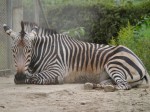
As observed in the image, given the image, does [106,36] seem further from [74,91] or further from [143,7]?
[74,91]

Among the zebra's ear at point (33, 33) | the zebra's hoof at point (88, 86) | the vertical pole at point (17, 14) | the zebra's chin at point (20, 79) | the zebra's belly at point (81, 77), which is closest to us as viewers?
the zebra's hoof at point (88, 86)

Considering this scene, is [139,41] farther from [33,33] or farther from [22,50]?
[22,50]

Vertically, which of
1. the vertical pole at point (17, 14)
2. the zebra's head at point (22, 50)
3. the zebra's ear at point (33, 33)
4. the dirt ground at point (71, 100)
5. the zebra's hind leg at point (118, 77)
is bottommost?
the dirt ground at point (71, 100)

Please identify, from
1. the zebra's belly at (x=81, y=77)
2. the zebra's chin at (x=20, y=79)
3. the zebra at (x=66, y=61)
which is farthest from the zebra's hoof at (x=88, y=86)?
the zebra's chin at (x=20, y=79)

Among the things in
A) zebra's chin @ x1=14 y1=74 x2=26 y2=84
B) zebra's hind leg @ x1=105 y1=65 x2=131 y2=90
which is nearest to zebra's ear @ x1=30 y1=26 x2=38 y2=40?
zebra's chin @ x1=14 y1=74 x2=26 y2=84

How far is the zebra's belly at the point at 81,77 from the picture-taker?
10359 millimetres

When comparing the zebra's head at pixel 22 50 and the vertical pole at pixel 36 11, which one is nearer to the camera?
the zebra's head at pixel 22 50

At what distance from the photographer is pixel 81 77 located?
34.3 feet

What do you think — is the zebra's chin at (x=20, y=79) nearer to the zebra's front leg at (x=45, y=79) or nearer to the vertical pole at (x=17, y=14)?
the zebra's front leg at (x=45, y=79)

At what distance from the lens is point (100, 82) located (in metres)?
10.2

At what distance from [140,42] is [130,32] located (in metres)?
0.85

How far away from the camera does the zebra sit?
1006 centimetres

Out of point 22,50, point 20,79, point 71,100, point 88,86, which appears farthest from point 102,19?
point 71,100

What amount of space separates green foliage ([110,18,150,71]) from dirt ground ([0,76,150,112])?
305 cm
